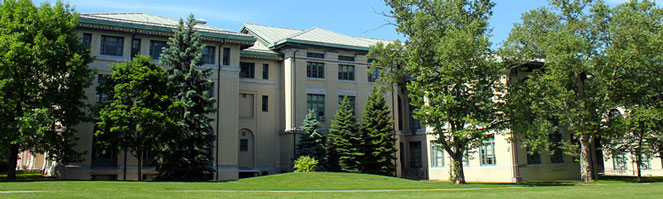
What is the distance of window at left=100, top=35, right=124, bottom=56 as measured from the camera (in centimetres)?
3023

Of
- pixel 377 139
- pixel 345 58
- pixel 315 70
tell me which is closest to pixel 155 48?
pixel 315 70

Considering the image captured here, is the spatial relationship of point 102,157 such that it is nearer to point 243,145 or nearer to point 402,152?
point 243,145

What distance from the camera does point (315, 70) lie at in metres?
38.0

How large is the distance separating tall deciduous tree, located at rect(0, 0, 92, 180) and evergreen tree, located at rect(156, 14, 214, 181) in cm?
423

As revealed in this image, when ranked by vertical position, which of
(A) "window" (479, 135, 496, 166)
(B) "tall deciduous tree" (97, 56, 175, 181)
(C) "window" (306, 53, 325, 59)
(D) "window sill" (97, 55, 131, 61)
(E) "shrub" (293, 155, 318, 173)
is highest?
(C) "window" (306, 53, 325, 59)

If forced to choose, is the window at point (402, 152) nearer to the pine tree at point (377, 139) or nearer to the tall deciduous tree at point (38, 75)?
the pine tree at point (377, 139)

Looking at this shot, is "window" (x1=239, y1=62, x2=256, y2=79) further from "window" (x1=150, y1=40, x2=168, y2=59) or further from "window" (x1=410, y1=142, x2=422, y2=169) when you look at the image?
"window" (x1=410, y1=142, x2=422, y2=169)

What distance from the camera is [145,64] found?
89.7 feet

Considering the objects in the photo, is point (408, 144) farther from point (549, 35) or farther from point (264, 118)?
point (549, 35)

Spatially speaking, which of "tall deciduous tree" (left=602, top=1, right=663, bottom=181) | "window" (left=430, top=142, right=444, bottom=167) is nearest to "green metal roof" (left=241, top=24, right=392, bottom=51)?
"window" (left=430, top=142, right=444, bottom=167)

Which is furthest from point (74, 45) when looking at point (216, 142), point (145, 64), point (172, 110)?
point (216, 142)

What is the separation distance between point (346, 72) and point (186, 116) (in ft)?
50.1

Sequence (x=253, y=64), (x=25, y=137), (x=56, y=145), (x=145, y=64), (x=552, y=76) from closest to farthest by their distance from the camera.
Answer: (x=25, y=137), (x=56, y=145), (x=145, y=64), (x=552, y=76), (x=253, y=64)

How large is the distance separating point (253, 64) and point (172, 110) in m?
12.1
